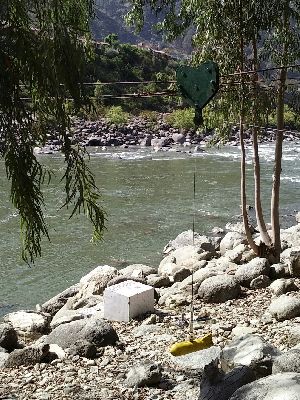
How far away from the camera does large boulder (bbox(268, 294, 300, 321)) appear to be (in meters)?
5.72

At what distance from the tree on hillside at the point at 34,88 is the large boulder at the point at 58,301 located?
4.92 metres

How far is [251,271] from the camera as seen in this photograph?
24.6 feet

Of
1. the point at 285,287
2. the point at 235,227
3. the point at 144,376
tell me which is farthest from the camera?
the point at 235,227

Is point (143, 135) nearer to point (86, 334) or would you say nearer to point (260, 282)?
point (260, 282)

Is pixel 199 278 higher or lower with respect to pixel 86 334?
lower

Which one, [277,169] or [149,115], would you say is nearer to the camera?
[277,169]

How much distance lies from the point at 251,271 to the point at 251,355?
3452mm

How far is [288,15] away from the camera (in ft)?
24.7

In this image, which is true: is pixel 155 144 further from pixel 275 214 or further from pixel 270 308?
pixel 270 308

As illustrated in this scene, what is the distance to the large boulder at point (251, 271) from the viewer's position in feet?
24.3

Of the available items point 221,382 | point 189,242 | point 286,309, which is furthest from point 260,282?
point 189,242

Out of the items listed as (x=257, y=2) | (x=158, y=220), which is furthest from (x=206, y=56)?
(x=158, y=220)

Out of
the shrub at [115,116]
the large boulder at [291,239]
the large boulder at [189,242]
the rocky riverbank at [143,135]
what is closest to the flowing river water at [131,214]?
the large boulder at [189,242]

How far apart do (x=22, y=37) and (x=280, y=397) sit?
244 cm
